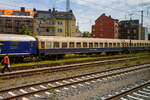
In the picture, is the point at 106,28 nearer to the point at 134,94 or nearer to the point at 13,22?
the point at 13,22

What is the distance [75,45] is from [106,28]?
45.1 meters

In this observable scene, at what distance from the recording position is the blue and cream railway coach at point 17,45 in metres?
18.2

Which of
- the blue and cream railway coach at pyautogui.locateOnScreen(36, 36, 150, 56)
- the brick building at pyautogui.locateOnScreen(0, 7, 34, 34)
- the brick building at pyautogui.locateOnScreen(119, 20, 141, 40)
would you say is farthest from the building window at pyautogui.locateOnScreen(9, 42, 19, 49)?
the brick building at pyautogui.locateOnScreen(119, 20, 141, 40)

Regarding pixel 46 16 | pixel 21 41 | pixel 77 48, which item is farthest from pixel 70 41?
pixel 46 16

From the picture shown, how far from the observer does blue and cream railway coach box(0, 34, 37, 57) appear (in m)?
18.2

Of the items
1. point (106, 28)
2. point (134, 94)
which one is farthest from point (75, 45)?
point (106, 28)

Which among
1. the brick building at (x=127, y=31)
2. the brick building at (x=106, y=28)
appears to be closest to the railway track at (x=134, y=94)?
the brick building at (x=106, y=28)

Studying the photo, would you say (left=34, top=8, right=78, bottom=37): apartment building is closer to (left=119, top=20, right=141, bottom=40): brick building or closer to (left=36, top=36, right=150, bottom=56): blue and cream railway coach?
(left=36, top=36, right=150, bottom=56): blue and cream railway coach

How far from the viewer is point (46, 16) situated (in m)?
54.9

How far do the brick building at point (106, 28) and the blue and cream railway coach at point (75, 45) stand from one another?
30.5 metres

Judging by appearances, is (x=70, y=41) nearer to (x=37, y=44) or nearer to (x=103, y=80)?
(x=37, y=44)

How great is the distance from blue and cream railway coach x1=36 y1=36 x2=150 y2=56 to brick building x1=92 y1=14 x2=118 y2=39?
30.5m

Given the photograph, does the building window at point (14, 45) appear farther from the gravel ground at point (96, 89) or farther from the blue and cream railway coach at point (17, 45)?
the gravel ground at point (96, 89)

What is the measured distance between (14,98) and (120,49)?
2946 cm
